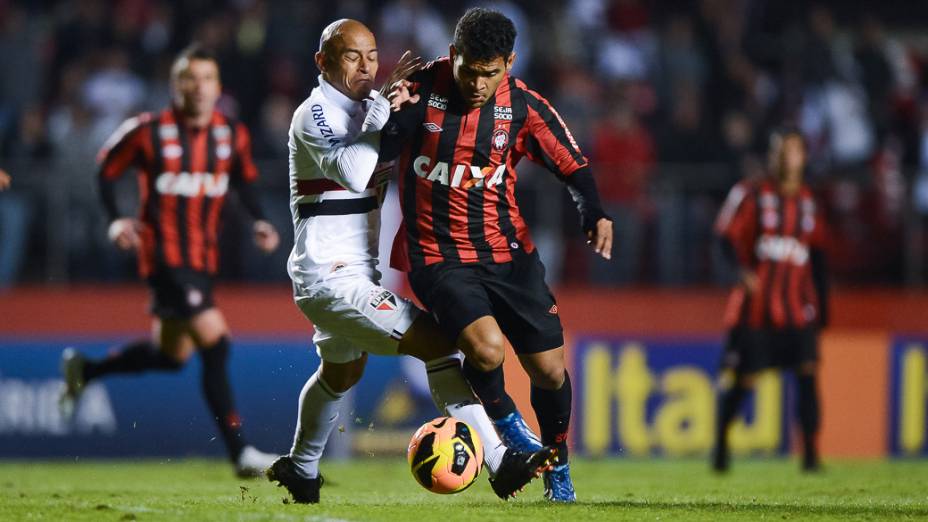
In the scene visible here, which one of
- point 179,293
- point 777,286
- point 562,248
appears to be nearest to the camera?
point 179,293

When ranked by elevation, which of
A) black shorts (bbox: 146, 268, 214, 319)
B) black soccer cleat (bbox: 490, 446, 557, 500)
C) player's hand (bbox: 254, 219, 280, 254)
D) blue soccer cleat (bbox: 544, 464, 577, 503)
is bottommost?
blue soccer cleat (bbox: 544, 464, 577, 503)

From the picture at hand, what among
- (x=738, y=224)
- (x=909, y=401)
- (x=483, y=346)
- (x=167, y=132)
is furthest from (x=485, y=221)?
(x=909, y=401)

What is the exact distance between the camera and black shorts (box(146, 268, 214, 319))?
30.0ft

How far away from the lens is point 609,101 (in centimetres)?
1380

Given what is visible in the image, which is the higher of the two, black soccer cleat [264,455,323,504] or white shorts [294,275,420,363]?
white shorts [294,275,420,363]

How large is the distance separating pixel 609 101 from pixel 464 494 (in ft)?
22.4

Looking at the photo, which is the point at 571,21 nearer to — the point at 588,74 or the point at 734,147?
the point at 588,74

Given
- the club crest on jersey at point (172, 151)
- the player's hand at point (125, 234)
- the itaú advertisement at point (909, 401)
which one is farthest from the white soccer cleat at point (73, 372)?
the itaú advertisement at point (909, 401)

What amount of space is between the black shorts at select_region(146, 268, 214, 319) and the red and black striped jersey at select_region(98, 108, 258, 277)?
0.06 meters

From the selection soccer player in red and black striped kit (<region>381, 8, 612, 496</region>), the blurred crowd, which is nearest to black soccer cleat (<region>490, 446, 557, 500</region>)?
soccer player in red and black striped kit (<region>381, 8, 612, 496</region>)

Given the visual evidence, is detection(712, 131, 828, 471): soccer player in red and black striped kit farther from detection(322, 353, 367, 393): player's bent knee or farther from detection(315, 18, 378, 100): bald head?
detection(315, 18, 378, 100): bald head

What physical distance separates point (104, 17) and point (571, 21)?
485 cm

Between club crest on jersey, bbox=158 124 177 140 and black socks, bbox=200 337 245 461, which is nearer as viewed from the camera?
black socks, bbox=200 337 245 461

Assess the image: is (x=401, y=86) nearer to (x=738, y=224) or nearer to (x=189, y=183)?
(x=189, y=183)
